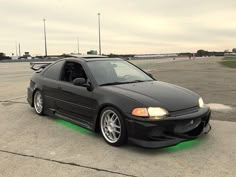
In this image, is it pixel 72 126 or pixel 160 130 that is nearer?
pixel 160 130

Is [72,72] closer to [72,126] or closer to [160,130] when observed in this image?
[72,126]

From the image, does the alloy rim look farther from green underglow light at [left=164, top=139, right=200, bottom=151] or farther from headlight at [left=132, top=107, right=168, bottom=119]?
green underglow light at [left=164, top=139, right=200, bottom=151]

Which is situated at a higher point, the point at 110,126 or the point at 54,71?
the point at 54,71

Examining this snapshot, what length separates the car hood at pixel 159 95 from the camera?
4.80 metres

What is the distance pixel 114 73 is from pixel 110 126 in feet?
4.16

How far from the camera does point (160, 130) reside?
457 cm

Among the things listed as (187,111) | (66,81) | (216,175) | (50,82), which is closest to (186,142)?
(187,111)

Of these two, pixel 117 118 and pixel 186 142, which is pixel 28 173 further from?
pixel 186 142

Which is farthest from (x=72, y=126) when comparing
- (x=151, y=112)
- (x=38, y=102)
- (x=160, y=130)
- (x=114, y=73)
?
(x=160, y=130)

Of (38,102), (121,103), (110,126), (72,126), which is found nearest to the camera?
(121,103)

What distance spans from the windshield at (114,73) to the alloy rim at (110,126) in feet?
2.19

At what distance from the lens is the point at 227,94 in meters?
10.2

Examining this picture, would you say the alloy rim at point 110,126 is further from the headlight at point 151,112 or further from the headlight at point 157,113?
the headlight at point 157,113

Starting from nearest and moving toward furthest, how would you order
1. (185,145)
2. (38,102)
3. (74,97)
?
1. (185,145)
2. (74,97)
3. (38,102)
